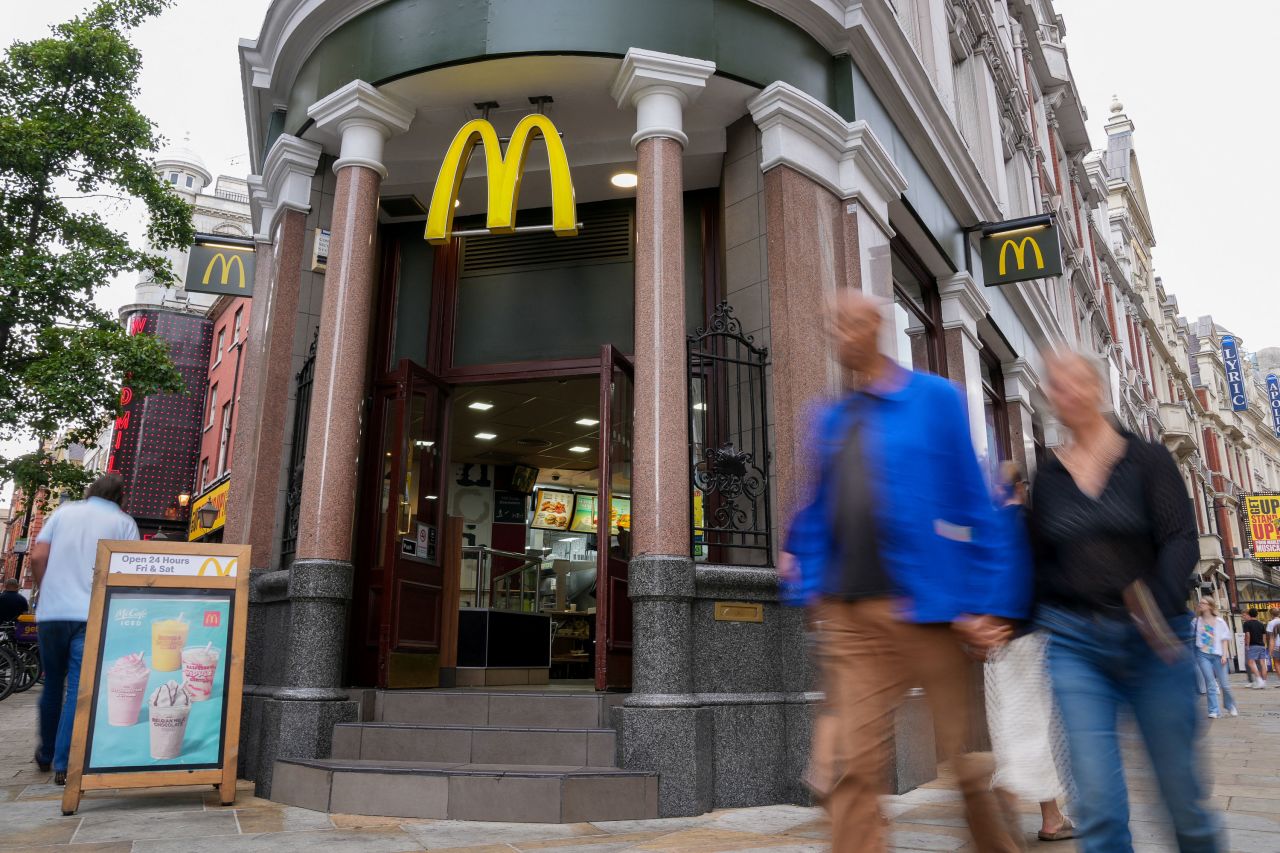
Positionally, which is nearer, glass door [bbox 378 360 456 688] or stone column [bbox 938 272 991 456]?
glass door [bbox 378 360 456 688]

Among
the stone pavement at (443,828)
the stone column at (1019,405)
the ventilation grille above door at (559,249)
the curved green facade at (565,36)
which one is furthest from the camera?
the stone column at (1019,405)

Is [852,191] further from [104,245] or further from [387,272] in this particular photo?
[104,245]

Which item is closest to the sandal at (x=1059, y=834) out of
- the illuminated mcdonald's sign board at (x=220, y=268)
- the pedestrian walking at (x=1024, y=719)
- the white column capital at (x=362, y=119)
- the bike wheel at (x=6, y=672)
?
the pedestrian walking at (x=1024, y=719)

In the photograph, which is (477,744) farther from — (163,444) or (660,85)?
(163,444)

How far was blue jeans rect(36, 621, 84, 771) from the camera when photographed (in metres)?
6.31

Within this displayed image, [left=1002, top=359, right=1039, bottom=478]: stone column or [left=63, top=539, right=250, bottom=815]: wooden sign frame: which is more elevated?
[left=1002, top=359, right=1039, bottom=478]: stone column

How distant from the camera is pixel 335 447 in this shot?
6859mm

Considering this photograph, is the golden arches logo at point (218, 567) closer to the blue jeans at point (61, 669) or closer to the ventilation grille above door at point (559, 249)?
the blue jeans at point (61, 669)

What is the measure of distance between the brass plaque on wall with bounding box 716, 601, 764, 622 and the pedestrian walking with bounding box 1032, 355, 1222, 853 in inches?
139

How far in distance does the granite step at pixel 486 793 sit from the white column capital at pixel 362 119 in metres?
4.79

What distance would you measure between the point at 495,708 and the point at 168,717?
7.03 ft

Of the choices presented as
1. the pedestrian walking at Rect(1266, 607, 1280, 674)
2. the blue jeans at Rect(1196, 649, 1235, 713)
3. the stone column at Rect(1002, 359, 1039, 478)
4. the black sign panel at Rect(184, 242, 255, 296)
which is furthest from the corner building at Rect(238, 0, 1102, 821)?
the pedestrian walking at Rect(1266, 607, 1280, 674)

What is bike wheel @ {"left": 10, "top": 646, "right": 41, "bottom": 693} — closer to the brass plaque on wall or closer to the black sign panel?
the black sign panel

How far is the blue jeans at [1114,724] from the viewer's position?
261 cm
